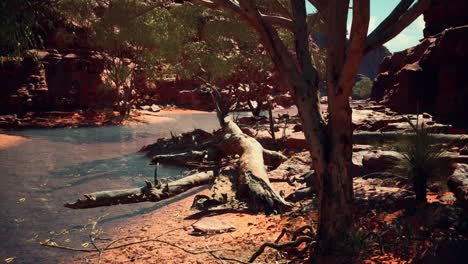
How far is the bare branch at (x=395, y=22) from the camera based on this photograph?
3553 mm

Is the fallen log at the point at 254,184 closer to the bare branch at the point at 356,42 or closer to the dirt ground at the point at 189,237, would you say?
the dirt ground at the point at 189,237

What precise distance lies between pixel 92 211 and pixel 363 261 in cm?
612

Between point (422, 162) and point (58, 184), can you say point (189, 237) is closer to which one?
point (422, 162)

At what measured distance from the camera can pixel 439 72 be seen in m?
17.9

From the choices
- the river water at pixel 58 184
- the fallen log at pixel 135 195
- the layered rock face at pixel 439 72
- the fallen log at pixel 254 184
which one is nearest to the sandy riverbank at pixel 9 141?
the river water at pixel 58 184

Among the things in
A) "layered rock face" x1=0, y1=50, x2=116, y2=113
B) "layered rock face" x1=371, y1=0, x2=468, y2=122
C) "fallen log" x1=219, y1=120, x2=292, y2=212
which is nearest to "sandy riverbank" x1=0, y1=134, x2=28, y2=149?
"layered rock face" x1=0, y1=50, x2=116, y2=113

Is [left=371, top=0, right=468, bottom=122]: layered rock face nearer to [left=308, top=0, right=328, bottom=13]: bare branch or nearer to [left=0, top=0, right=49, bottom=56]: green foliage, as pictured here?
[left=308, top=0, right=328, bottom=13]: bare branch

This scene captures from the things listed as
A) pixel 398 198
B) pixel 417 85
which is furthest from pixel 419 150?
pixel 417 85

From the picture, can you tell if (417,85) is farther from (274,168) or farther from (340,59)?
(340,59)

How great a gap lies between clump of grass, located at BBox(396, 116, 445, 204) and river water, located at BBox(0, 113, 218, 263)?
534 cm

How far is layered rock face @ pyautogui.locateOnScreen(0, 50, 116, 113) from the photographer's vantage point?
25.4 m

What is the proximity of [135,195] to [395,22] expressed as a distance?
5614mm

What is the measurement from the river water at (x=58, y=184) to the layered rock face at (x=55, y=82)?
27.6 ft

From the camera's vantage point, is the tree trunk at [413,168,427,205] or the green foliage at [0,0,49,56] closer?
the tree trunk at [413,168,427,205]
